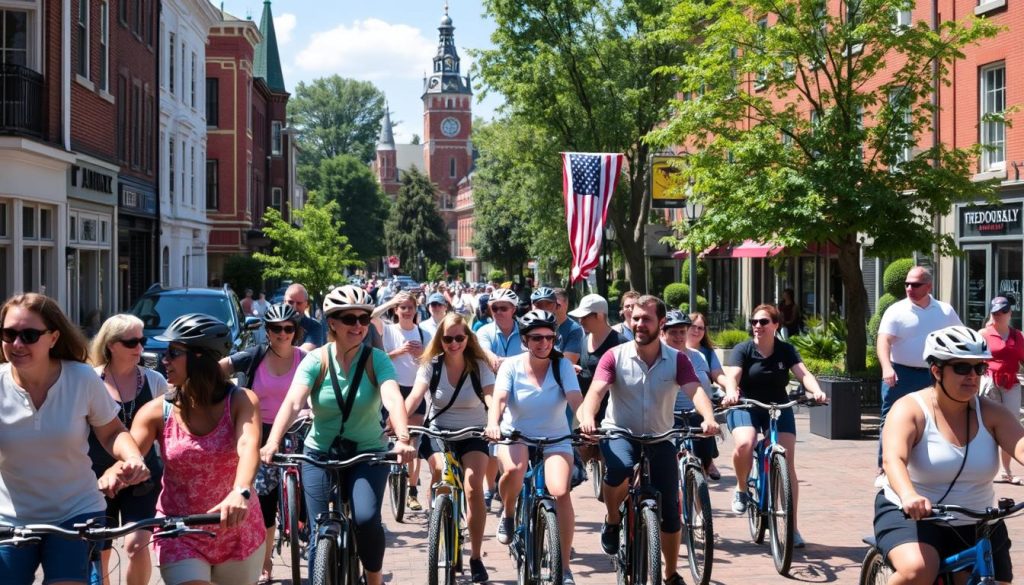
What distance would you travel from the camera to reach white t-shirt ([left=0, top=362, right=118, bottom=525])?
16.7 feet

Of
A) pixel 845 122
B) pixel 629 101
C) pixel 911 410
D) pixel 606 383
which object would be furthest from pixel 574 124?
pixel 911 410

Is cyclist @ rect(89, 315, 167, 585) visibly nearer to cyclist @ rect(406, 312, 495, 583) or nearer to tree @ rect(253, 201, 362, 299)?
cyclist @ rect(406, 312, 495, 583)

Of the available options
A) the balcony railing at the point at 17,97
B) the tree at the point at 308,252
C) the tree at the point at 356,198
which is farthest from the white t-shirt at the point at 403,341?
the tree at the point at 356,198

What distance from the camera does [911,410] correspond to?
5.54 metres

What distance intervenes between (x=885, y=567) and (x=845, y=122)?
14.9 m

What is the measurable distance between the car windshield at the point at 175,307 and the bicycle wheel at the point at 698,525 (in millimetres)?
11537

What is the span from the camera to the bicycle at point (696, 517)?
799 centimetres

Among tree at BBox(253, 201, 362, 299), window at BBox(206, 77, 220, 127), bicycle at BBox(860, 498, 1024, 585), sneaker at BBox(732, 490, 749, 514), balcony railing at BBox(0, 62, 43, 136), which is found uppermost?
window at BBox(206, 77, 220, 127)

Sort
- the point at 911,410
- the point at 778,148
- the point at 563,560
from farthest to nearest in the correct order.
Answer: the point at 778,148
the point at 563,560
the point at 911,410

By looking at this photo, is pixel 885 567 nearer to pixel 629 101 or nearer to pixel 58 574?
pixel 58 574

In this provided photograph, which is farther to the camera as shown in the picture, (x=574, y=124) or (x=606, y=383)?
(x=574, y=124)

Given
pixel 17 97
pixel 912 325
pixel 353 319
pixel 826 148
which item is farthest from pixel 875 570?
pixel 17 97

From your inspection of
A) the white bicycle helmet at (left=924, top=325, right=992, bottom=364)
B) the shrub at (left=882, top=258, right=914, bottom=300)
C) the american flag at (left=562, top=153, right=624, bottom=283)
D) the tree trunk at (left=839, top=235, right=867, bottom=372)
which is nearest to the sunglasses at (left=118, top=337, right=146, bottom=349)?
the white bicycle helmet at (left=924, top=325, right=992, bottom=364)

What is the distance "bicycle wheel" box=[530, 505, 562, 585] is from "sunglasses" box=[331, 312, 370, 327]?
154 cm
